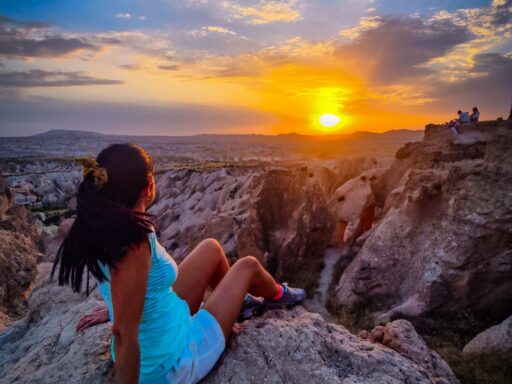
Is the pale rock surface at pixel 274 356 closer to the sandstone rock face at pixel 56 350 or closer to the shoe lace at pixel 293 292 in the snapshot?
the sandstone rock face at pixel 56 350

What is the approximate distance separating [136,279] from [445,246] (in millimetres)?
8511

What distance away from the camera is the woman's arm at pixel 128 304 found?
227 cm

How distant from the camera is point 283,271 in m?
13.1

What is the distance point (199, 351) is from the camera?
112 inches

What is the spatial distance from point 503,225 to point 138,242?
8.58 metres

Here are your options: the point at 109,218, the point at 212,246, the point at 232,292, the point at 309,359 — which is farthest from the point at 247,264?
the point at 109,218

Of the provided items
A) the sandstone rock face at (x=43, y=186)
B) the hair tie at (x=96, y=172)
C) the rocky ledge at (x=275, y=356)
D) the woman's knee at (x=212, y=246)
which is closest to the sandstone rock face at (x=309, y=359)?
the rocky ledge at (x=275, y=356)

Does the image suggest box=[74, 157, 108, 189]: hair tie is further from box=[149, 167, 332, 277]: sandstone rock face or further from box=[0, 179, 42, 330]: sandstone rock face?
box=[149, 167, 332, 277]: sandstone rock face

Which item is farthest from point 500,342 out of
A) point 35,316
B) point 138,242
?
point 35,316

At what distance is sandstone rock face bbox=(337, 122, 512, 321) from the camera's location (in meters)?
8.35

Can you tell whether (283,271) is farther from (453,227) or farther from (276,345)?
(276,345)

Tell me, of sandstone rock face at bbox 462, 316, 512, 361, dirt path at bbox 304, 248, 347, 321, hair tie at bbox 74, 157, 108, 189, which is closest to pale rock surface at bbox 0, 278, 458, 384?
hair tie at bbox 74, 157, 108, 189

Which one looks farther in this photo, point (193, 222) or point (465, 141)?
point (193, 222)

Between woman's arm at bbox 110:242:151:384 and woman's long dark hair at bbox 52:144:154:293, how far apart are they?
68 millimetres
